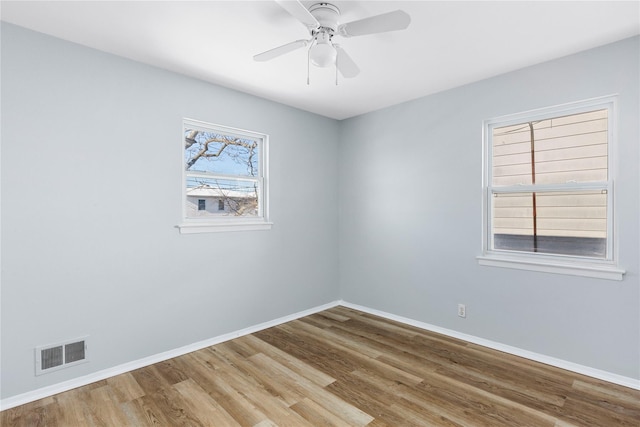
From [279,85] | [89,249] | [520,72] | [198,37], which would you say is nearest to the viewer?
[198,37]

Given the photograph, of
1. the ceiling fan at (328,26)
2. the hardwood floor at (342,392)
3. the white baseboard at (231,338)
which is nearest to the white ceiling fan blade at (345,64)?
the ceiling fan at (328,26)

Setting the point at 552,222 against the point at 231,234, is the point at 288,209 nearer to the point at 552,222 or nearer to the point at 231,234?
the point at 231,234

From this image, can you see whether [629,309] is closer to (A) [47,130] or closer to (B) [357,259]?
(B) [357,259]

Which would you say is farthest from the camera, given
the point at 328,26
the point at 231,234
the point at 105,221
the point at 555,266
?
the point at 231,234

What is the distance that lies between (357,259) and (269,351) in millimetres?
1690

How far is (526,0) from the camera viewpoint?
1.90m

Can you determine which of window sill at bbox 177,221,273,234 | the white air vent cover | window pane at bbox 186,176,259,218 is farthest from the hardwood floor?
window pane at bbox 186,176,259,218

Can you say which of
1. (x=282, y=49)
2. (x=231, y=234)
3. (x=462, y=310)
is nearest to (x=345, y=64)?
(x=282, y=49)

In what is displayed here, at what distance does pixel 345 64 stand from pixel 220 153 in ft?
5.53

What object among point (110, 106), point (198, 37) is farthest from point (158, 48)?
point (110, 106)

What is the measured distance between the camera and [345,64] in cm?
217

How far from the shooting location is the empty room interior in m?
2.10

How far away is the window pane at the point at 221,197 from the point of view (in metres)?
3.09

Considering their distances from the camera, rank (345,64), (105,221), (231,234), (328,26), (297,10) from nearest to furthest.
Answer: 1. (297,10)
2. (328,26)
3. (345,64)
4. (105,221)
5. (231,234)
